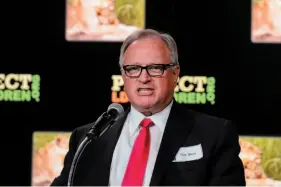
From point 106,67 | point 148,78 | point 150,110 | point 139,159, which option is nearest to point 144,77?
point 148,78

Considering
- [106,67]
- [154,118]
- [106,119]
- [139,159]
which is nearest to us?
[106,119]

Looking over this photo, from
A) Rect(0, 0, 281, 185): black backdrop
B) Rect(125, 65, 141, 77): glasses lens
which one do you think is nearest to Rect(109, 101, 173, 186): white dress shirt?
Rect(125, 65, 141, 77): glasses lens

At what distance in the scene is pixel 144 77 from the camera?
1.61m

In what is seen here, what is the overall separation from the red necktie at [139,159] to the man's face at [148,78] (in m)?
0.07

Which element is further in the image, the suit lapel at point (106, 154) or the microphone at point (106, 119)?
the suit lapel at point (106, 154)

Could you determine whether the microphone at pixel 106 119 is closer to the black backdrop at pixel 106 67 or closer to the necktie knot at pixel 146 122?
the necktie knot at pixel 146 122

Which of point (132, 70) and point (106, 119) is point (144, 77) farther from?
point (106, 119)

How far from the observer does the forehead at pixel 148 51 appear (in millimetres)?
1625

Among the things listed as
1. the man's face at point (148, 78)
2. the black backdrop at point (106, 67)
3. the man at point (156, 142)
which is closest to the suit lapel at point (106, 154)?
the man at point (156, 142)

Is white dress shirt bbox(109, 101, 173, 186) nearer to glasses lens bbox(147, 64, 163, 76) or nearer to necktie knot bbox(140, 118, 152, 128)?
necktie knot bbox(140, 118, 152, 128)

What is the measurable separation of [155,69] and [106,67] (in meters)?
1.18

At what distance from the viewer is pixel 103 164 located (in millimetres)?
1623

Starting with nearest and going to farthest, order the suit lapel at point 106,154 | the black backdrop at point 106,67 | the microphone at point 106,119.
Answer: the microphone at point 106,119 → the suit lapel at point 106,154 → the black backdrop at point 106,67

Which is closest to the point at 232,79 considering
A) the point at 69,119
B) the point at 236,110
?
the point at 236,110
